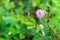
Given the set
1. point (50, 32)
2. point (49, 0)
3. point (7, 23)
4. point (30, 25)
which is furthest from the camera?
point (49, 0)

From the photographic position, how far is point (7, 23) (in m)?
1.67

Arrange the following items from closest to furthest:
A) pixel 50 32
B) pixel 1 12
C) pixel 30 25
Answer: pixel 50 32
pixel 30 25
pixel 1 12

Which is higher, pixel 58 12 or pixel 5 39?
pixel 58 12

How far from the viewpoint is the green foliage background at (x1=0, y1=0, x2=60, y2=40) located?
1400mm

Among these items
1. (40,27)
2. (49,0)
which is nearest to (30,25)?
(40,27)

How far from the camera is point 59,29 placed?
4.58 feet

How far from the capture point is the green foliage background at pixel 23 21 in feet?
4.59

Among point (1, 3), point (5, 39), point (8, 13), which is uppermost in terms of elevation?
point (1, 3)

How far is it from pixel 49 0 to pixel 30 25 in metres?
0.56

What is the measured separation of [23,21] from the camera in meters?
1.57

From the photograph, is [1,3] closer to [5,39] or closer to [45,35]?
[5,39]

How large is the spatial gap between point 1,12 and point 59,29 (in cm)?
64

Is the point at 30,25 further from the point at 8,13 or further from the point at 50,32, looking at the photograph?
the point at 8,13

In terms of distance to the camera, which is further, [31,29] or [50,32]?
[31,29]
